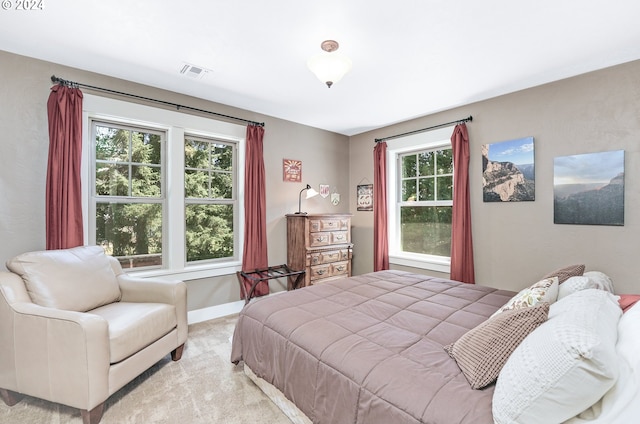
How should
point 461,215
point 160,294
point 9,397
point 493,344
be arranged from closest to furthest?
point 493,344, point 9,397, point 160,294, point 461,215

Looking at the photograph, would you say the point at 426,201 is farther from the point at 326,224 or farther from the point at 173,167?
the point at 173,167

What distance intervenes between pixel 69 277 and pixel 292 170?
8.81 ft

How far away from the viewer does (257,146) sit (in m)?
3.59

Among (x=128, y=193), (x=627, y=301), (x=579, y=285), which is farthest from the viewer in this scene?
(x=128, y=193)

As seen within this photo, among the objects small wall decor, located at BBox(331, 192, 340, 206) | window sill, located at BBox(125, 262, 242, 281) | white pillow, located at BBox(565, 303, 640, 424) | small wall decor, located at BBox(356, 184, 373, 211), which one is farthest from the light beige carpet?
small wall decor, located at BBox(356, 184, 373, 211)

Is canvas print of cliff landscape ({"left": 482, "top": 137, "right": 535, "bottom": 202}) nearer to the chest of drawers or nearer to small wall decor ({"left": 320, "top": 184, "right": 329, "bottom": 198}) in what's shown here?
the chest of drawers

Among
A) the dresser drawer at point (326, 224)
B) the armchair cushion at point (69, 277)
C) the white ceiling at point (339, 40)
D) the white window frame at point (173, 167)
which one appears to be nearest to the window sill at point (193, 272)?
the white window frame at point (173, 167)

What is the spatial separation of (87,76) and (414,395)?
3544 mm

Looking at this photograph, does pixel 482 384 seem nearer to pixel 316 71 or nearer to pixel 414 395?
pixel 414 395

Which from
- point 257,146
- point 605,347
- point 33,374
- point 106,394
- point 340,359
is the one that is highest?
point 257,146

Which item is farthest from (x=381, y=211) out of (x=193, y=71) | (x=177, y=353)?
(x=177, y=353)

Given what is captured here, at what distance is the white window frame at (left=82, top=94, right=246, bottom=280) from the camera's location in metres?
2.63

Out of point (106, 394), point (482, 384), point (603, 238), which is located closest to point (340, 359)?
point (482, 384)

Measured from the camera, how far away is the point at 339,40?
2100 mm
